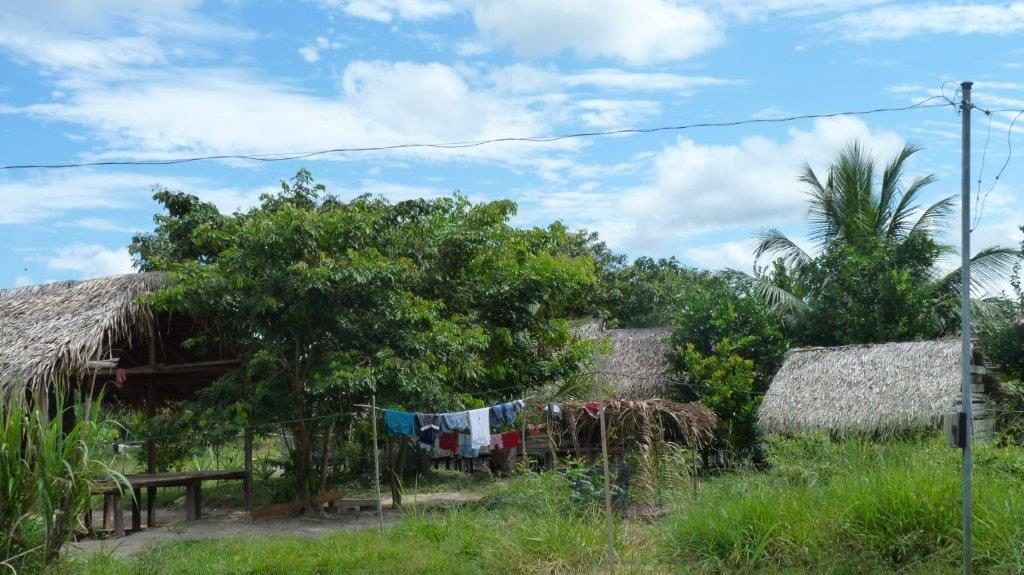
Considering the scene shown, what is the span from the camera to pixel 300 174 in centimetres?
1823

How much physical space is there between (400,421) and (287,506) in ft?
8.33

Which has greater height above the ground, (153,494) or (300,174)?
(300,174)

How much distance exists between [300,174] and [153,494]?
7.21 metres

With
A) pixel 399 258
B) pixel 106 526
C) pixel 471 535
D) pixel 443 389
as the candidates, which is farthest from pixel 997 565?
pixel 106 526

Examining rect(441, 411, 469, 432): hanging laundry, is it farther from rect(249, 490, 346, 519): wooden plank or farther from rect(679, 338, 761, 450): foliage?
rect(679, 338, 761, 450): foliage

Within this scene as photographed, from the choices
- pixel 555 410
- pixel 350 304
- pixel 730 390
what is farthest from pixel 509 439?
pixel 730 390

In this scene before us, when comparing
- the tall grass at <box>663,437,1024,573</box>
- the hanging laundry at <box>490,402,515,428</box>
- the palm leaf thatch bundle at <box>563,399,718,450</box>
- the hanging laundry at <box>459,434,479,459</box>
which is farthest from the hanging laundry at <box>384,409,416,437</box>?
the tall grass at <box>663,437,1024,573</box>

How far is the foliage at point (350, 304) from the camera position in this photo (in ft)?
40.2

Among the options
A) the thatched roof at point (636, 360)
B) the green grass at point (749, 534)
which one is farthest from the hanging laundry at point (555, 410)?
the thatched roof at point (636, 360)

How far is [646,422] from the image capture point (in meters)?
11.7

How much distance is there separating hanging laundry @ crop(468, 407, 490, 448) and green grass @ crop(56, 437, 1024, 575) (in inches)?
62.4

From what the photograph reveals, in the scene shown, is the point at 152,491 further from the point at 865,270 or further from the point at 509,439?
the point at 865,270

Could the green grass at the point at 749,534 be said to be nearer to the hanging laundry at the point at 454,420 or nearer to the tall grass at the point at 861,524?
the tall grass at the point at 861,524

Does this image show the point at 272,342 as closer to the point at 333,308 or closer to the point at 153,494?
the point at 333,308
